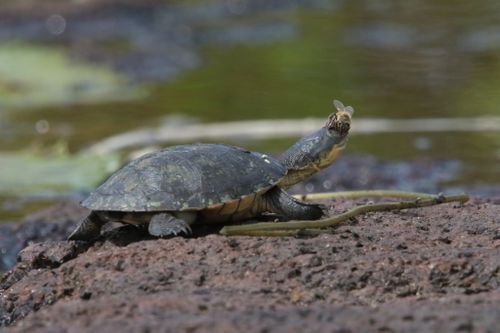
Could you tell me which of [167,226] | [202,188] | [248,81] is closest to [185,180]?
[202,188]

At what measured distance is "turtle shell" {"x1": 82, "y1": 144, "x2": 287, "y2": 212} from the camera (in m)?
4.34

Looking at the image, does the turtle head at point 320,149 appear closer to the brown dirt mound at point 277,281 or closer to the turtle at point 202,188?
A: the turtle at point 202,188

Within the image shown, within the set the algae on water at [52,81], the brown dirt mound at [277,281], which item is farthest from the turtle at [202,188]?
the algae on water at [52,81]

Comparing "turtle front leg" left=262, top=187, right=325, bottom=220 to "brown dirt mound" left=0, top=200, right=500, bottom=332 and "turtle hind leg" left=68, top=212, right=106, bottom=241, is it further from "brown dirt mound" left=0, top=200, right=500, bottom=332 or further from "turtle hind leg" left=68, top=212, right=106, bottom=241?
"turtle hind leg" left=68, top=212, right=106, bottom=241

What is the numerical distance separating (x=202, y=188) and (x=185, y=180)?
0.25 feet

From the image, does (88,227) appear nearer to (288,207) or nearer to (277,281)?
(288,207)

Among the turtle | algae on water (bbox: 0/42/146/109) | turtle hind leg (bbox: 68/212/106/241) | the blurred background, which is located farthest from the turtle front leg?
algae on water (bbox: 0/42/146/109)

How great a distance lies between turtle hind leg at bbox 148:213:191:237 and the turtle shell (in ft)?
0.14

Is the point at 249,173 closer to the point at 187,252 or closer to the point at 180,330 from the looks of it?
the point at 187,252

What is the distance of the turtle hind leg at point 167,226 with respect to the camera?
4.26m

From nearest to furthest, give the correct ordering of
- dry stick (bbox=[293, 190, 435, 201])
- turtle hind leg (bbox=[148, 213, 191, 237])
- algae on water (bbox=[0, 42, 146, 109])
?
turtle hind leg (bbox=[148, 213, 191, 237])
dry stick (bbox=[293, 190, 435, 201])
algae on water (bbox=[0, 42, 146, 109])

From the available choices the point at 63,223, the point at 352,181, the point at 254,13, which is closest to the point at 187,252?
the point at 63,223

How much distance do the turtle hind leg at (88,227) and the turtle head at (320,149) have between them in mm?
728

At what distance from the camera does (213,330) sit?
10.6ft
